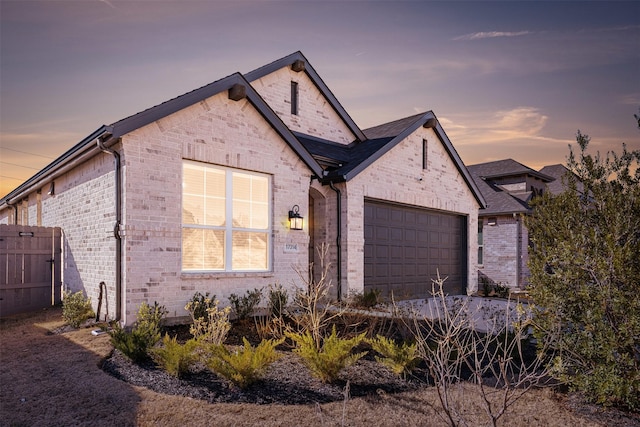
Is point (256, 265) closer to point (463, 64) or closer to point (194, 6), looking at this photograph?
point (194, 6)

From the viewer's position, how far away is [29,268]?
10.2 meters

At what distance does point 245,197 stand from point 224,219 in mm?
733

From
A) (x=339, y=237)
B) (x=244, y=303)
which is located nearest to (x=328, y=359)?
(x=244, y=303)

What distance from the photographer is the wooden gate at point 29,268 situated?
987 cm

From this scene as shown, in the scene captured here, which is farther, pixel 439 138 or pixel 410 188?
pixel 439 138

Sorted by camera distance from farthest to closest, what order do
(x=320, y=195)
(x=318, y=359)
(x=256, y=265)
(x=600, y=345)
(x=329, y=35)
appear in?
(x=320, y=195), (x=329, y=35), (x=256, y=265), (x=318, y=359), (x=600, y=345)

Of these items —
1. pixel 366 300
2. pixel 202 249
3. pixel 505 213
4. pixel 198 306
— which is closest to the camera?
pixel 198 306

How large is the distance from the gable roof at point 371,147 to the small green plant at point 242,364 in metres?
6.87

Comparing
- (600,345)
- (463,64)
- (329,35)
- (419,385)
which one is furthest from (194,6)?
(600,345)

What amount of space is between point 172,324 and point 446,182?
1043 cm

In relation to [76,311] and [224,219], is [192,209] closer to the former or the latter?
[224,219]

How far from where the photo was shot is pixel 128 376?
520 cm

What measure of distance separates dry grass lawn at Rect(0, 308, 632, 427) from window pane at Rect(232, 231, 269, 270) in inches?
150

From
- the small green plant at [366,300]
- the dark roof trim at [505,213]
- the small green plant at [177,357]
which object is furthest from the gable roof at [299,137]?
the small green plant at [177,357]
